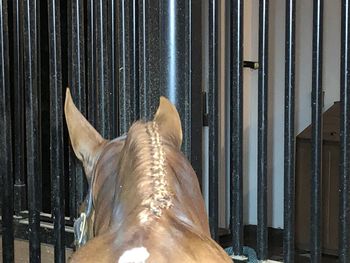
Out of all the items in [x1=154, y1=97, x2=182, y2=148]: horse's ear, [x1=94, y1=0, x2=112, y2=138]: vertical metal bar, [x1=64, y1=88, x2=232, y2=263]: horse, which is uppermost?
[x1=94, y1=0, x2=112, y2=138]: vertical metal bar

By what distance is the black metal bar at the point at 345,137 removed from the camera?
46.5 inches

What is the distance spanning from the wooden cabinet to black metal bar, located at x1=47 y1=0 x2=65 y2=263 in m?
1.95

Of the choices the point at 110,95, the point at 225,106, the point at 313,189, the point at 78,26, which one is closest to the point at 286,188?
the point at 313,189

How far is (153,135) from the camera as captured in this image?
0.76m

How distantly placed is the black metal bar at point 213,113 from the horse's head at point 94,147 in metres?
0.42

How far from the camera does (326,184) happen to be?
3295mm

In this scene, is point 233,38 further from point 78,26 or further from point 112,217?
point 112,217

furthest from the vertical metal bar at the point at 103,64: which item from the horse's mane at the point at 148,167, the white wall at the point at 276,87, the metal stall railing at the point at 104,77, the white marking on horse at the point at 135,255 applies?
the white wall at the point at 276,87

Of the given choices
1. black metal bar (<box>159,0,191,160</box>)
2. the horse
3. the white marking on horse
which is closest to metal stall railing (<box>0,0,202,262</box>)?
black metal bar (<box>159,0,191,160</box>)

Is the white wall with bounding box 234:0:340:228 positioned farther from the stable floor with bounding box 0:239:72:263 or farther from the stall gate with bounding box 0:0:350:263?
the stall gate with bounding box 0:0:350:263

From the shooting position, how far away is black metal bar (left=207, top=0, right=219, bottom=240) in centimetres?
135

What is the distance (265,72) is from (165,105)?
0.44 m

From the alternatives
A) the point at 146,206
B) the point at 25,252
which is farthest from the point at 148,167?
the point at 25,252

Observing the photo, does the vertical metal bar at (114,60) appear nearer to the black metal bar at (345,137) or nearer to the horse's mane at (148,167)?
the black metal bar at (345,137)
